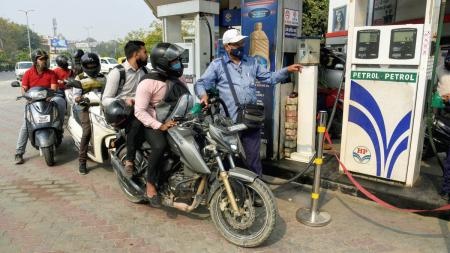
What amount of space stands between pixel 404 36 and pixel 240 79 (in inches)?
68.2

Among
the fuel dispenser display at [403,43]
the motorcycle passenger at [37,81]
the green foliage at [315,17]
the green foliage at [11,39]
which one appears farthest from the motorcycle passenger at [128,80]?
the green foliage at [11,39]

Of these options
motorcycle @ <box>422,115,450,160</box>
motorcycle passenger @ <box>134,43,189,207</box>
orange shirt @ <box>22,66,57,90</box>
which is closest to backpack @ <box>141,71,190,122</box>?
motorcycle passenger @ <box>134,43,189,207</box>

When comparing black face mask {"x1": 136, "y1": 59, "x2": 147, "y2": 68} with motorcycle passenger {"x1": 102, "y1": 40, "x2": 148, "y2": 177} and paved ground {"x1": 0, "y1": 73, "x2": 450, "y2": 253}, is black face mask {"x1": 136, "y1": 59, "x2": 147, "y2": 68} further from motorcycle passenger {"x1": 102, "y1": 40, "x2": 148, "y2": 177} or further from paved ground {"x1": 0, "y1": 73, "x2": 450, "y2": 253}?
paved ground {"x1": 0, "y1": 73, "x2": 450, "y2": 253}

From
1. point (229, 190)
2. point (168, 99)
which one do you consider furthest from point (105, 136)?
point (229, 190)

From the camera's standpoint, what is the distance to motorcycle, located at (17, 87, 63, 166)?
533 centimetres

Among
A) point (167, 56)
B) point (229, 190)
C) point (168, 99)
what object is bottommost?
point (229, 190)

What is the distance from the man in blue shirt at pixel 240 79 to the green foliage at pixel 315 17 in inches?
668

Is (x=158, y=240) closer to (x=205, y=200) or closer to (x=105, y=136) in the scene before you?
(x=205, y=200)

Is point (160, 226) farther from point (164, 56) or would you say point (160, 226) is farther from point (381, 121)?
point (381, 121)

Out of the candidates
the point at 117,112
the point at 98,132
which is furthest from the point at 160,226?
the point at 98,132

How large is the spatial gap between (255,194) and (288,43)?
2.41 m

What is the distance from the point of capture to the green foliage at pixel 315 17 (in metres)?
19.9

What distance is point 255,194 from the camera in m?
3.10

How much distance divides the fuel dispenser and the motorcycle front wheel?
1.74 metres
